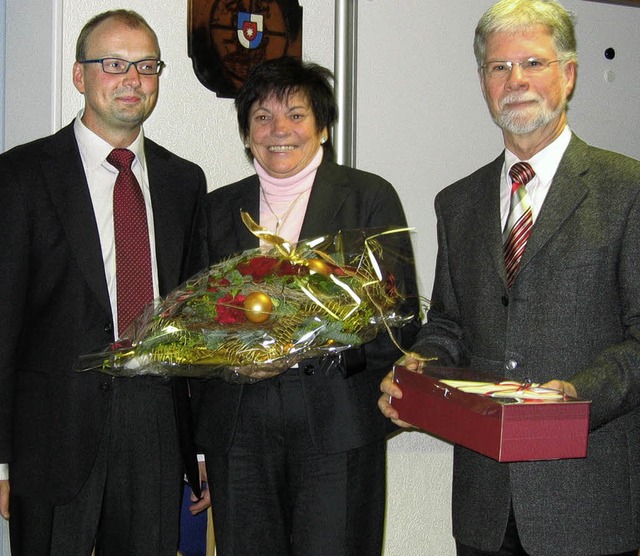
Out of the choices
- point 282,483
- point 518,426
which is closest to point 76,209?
point 282,483

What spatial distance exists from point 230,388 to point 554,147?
40.7 inches

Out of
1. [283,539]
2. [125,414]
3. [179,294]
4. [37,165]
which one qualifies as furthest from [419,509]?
[37,165]

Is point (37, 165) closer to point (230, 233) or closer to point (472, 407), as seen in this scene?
point (230, 233)

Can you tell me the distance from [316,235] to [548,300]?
693 millimetres

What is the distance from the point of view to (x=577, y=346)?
2.01 metres

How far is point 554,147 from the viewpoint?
7.09 feet

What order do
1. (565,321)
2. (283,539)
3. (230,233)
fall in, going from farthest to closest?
(230,233), (283,539), (565,321)

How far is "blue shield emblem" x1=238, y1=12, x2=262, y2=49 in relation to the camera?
319 cm

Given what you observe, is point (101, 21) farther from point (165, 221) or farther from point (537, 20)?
point (537, 20)

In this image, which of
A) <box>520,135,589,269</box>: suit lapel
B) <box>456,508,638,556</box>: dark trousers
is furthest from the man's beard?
<box>456,508,638,556</box>: dark trousers

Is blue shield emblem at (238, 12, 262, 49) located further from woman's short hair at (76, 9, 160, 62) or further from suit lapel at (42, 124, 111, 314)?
suit lapel at (42, 124, 111, 314)

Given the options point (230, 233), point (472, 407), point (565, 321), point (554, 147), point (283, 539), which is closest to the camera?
point (472, 407)

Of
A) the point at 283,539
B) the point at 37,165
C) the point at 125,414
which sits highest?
the point at 37,165

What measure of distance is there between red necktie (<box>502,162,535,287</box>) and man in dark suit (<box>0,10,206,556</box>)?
963mm
